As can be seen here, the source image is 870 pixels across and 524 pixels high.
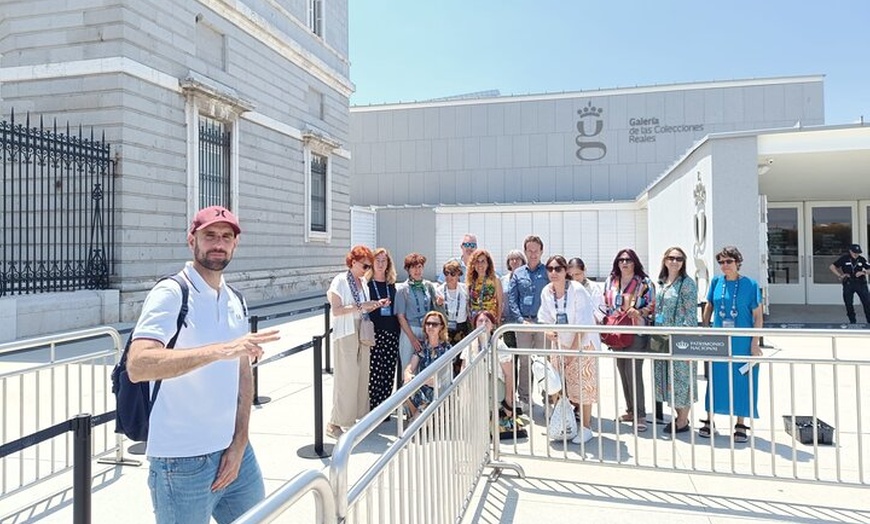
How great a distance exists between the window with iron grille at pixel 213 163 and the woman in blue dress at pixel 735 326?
13.8 metres

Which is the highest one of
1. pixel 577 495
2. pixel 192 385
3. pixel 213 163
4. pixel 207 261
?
pixel 213 163

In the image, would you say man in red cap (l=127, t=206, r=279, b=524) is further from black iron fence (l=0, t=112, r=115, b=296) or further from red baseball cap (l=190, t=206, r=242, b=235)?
black iron fence (l=0, t=112, r=115, b=296)

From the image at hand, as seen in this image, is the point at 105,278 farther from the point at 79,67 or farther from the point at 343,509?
the point at 343,509

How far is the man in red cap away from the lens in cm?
207

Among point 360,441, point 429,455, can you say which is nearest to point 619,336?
point 429,455

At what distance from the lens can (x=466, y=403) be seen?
12.5 feet

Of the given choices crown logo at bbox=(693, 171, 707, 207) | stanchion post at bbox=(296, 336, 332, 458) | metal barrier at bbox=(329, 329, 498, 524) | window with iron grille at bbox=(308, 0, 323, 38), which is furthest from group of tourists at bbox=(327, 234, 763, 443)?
window with iron grille at bbox=(308, 0, 323, 38)

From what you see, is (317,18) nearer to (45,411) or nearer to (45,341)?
(45,411)

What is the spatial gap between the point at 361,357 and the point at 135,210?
9.86 m

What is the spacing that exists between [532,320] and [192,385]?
4.24 metres

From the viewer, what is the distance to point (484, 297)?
578cm

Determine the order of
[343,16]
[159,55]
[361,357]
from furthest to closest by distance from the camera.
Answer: [343,16], [159,55], [361,357]

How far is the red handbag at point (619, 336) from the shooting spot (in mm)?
5500

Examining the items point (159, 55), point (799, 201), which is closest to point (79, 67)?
point (159, 55)
